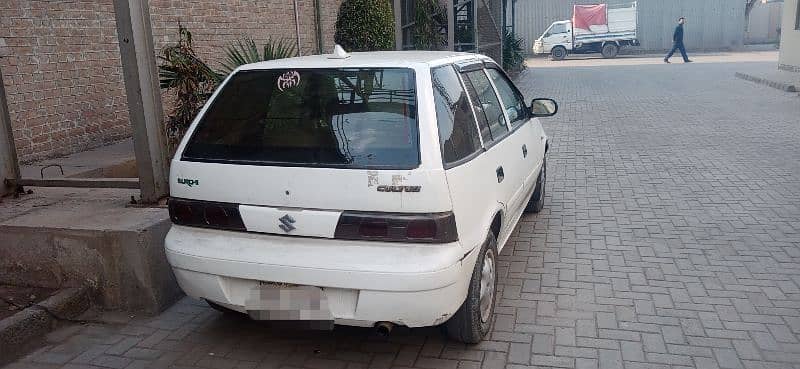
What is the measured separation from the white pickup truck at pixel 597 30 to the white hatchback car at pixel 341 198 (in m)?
30.8

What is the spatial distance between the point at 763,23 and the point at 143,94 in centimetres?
3934

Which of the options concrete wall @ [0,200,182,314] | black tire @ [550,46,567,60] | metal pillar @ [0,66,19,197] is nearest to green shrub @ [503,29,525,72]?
black tire @ [550,46,567,60]

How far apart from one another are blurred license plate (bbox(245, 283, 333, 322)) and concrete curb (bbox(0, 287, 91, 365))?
5.07 ft

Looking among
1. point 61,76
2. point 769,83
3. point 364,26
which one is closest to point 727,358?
point 61,76

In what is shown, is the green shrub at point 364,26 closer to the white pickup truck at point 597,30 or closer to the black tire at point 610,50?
the white pickup truck at point 597,30

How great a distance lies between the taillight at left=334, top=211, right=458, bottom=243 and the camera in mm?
3176

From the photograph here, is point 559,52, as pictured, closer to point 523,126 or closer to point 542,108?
point 542,108

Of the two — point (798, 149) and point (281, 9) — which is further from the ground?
point (281, 9)

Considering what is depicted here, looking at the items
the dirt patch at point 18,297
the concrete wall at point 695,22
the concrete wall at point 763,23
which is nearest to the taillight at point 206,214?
the dirt patch at point 18,297

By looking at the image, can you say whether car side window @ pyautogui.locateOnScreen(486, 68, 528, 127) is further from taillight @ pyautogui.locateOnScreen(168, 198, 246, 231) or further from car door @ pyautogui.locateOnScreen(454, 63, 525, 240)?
taillight @ pyautogui.locateOnScreen(168, 198, 246, 231)

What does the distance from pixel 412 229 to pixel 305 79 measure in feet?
3.86

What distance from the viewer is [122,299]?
4.35m

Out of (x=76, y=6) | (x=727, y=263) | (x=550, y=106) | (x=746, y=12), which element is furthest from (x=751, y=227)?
(x=746, y=12)

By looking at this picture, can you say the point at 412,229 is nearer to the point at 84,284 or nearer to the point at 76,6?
the point at 84,284
